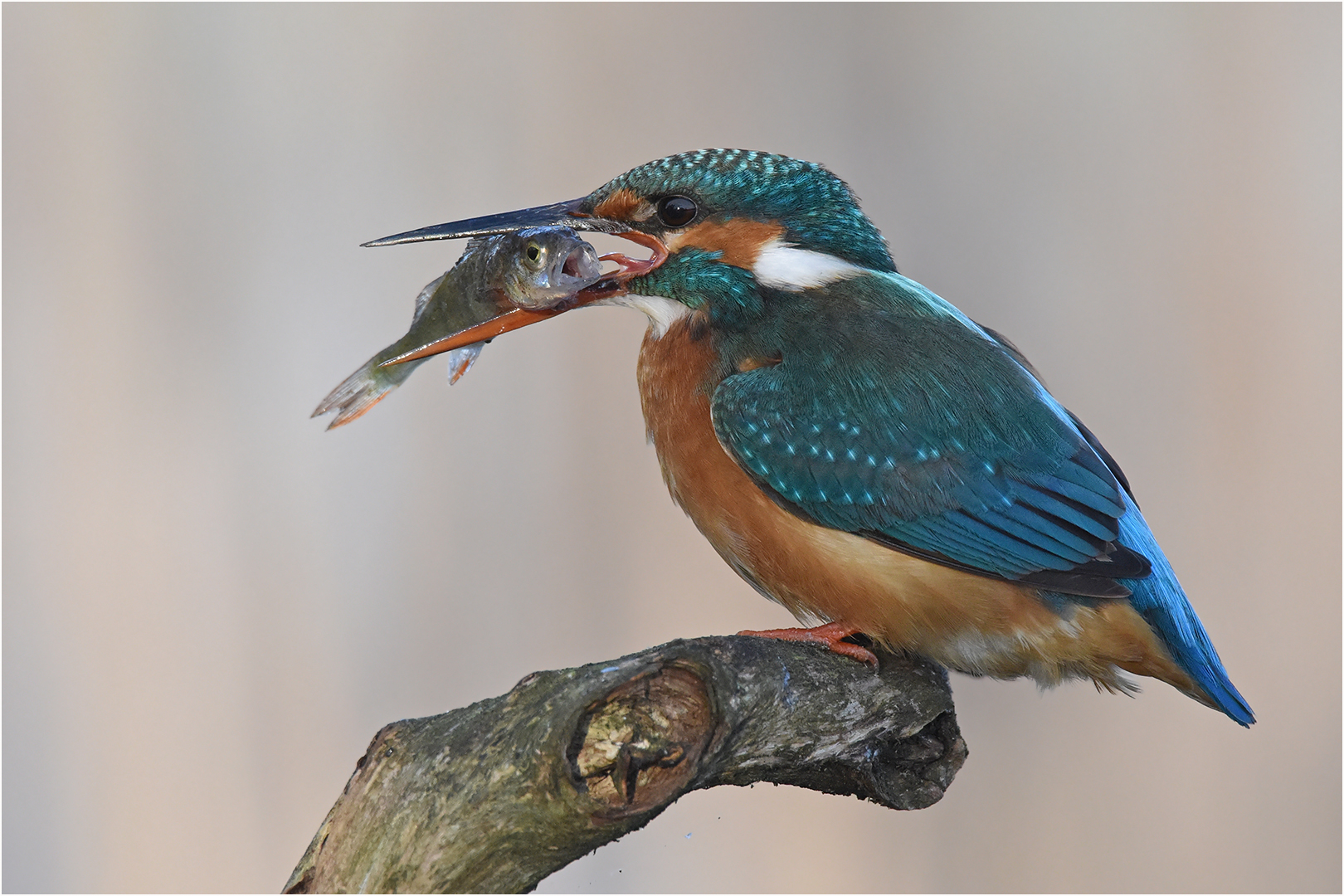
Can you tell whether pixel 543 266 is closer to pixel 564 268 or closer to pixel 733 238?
pixel 564 268

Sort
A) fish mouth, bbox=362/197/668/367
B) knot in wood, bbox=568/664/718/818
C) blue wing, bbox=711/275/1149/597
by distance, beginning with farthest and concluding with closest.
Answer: fish mouth, bbox=362/197/668/367
blue wing, bbox=711/275/1149/597
knot in wood, bbox=568/664/718/818

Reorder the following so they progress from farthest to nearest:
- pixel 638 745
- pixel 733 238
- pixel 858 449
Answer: pixel 733 238, pixel 858 449, pixel 638 745

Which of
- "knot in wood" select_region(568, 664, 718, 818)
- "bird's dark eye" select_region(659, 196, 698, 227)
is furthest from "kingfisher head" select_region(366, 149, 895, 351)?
"knot in wood" select_region(568, 664, 718, 818)

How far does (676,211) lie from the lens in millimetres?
1238

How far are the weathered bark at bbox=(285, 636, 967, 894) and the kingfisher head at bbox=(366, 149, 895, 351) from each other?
44cm

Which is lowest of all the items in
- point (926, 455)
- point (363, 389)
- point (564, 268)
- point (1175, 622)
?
point (1175, 622)

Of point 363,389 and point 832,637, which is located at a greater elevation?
point 363,389

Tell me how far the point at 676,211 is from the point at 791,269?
0.47ft

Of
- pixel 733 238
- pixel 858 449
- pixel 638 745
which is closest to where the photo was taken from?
pixel 638 745

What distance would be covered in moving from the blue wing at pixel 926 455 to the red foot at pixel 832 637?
4.5 inches

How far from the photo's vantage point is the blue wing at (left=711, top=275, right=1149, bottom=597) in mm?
1117

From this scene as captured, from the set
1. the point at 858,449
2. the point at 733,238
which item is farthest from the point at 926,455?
the point at 733,238

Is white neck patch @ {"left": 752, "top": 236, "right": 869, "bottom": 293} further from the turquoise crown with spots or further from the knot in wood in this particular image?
the knot in wood

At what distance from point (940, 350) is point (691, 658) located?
20.2 inches
